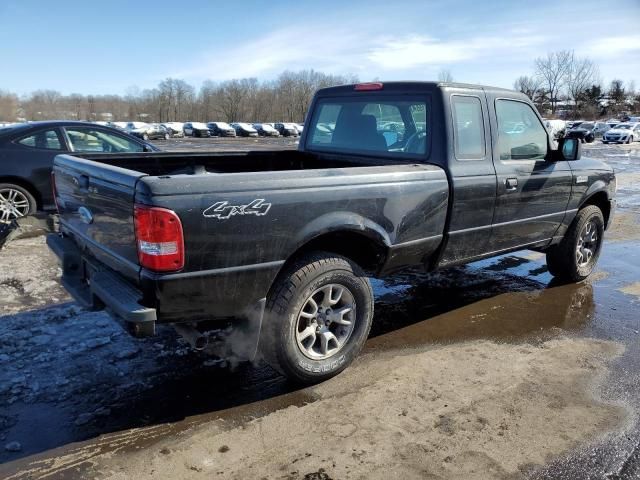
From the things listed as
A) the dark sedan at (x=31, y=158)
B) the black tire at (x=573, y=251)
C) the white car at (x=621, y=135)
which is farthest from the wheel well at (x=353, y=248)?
the white car at (x=621, y=135)

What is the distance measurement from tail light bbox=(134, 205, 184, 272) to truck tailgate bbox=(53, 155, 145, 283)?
0.33 feet

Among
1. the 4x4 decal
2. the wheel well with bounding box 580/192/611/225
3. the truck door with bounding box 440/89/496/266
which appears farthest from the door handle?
the 4x4 decal

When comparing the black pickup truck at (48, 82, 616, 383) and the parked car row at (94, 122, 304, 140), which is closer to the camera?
the black pickup truck at (48, 82, 616, 383)

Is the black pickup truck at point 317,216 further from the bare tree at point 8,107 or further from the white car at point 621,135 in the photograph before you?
the bare tree at point 8,107

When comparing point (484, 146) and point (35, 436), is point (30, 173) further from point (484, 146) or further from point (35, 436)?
point (484, 146)

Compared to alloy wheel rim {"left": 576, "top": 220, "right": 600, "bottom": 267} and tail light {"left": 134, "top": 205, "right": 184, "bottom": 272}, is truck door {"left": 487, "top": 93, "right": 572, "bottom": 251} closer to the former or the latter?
alloy wheel rim {"left": 576, "top": 220, "right": 600, "bottom": 267}

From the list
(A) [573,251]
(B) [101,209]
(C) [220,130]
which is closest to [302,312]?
(B) [101,209]

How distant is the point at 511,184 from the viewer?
468 cm

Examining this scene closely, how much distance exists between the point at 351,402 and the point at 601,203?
4349 millimetres

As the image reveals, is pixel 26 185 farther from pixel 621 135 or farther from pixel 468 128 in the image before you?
pixel 621 135

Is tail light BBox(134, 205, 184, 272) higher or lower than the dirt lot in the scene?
higher

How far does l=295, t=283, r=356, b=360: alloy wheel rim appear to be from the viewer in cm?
358

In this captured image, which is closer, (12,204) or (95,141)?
Answer: (12,204)

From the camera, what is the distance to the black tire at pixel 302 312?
3369mm
